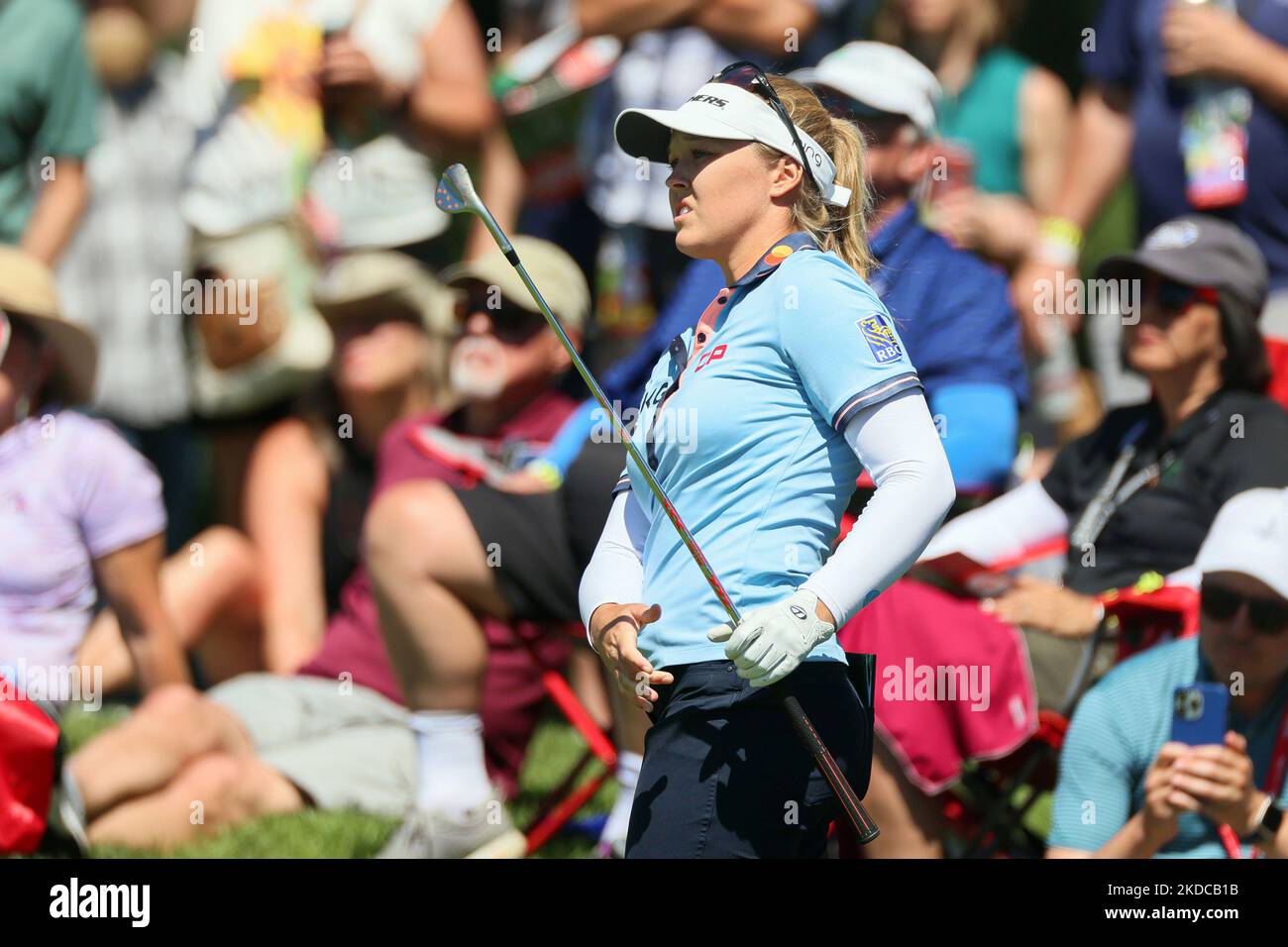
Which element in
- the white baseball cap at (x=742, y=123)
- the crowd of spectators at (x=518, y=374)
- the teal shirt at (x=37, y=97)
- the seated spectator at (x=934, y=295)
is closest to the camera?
the white baseball cap at (x=742, y=123)

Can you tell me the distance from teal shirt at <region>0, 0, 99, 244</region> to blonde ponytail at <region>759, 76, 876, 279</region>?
3.80 meters

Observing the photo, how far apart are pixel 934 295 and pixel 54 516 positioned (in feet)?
7.58

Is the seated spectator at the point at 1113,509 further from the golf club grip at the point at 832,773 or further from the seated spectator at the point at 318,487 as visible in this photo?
the seated spectator at the point at 318,487

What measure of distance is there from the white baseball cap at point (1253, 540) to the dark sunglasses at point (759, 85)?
1882 mm

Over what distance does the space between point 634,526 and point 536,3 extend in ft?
11.8

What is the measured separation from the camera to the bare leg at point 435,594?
4.87m

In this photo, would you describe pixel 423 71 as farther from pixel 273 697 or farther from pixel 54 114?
pixel 273 697

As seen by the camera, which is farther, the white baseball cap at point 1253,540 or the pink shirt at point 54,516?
the pink shirt at point 54,516

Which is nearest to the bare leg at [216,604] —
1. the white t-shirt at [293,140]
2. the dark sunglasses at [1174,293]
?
the white t-shirt at [293,140]

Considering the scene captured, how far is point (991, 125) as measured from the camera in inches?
234

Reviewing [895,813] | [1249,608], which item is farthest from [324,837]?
[1249,608]

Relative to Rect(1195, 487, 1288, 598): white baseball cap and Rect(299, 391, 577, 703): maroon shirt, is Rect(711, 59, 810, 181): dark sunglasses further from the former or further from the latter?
Rect(299, 391, 577, 703): maroon shirt
